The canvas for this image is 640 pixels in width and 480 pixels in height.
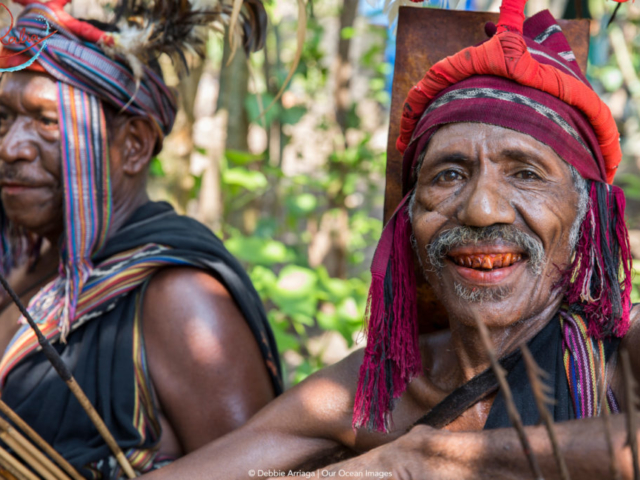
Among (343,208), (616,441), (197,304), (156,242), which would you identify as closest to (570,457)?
(616,441)

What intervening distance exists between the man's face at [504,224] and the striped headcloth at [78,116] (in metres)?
1.32

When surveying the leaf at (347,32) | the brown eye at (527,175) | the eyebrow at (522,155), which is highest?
the leaf at (347,32)

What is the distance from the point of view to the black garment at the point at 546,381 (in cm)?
169

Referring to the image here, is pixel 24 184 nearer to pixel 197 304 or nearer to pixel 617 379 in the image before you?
pixel 197 304

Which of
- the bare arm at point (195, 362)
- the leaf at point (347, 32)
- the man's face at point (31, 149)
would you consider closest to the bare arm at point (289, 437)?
the bare arm at point (195, 362)

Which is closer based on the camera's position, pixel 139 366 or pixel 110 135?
pixel 139 366

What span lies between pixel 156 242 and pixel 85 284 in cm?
30

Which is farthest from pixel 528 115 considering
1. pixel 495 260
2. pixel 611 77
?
pixel 611 77

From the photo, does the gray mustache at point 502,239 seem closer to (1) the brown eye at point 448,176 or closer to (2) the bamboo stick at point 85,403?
(1) the brown eye at point 448,176

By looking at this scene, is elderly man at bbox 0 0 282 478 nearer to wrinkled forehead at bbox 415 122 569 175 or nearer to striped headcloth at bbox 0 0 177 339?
striped headcloth at bbox 0 0 177 339

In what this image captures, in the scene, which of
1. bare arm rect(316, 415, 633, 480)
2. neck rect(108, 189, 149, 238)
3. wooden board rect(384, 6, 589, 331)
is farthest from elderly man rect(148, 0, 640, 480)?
neck rect(108, 189, 149, 238)

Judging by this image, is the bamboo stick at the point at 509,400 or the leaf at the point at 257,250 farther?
the leaf at the point at 257,250

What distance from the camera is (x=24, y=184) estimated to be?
259 cm

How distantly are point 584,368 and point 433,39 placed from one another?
A: 3.84ft
